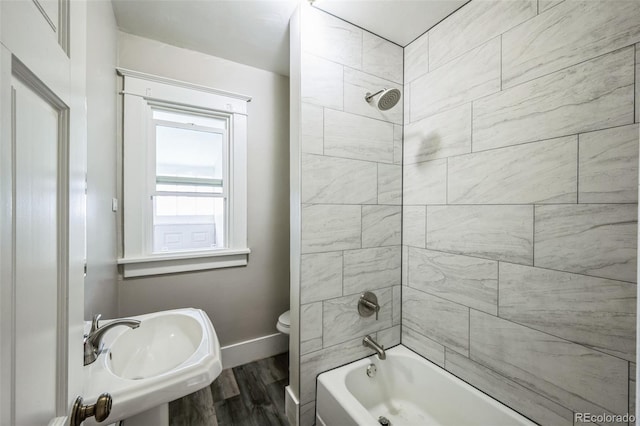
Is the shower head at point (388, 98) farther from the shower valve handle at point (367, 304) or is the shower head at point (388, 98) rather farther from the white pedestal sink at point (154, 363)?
the white pedestal sink at point (154, 363)

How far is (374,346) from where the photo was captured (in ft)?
5.27

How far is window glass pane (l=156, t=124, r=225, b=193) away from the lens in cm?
196

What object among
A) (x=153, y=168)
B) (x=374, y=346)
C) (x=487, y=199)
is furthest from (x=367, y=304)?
(x=153, y=168)

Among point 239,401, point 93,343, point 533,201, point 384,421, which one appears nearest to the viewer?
point 93,343

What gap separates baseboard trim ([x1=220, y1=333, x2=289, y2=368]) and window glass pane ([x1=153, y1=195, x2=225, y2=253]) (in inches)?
34.3

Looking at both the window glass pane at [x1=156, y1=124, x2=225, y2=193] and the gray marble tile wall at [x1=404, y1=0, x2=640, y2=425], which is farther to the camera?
the window glass pane at [x1=156, y1=124, x2=225, y2=193]

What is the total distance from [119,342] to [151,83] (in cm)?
170

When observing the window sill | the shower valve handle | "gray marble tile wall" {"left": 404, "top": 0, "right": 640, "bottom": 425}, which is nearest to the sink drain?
"gray marble tile wall" {"left": 404, "top": 0, "right": 640, "bottom": 425}

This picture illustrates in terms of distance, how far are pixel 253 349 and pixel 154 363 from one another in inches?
43.9

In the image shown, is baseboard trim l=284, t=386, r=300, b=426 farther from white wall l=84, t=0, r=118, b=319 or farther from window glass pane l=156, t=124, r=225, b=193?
window glass pane l=156, t=124, r=225, b=193

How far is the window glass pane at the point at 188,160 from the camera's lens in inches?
77.2

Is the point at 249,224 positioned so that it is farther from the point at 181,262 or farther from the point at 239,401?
the point at 239,401

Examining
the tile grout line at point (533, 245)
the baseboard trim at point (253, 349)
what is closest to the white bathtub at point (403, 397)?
the tile grout line at point (533, 245)

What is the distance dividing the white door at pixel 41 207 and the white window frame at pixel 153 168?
139 cm
